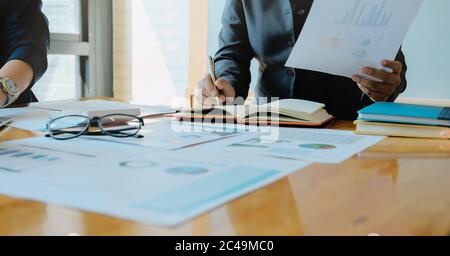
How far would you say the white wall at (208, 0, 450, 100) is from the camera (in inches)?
90.0

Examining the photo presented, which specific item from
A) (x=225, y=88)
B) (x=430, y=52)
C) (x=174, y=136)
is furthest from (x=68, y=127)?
(x=430, y=52)

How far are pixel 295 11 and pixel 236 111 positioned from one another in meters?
0.55

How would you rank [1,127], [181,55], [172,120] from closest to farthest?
[1,127] < [172,120] < [181,55]

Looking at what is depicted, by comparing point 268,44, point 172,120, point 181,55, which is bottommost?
point 181,55

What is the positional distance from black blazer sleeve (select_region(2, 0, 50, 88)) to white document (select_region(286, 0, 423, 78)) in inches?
33.0

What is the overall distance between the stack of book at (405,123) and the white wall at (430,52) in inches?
55.1

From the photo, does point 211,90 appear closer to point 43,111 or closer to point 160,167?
point 43,111

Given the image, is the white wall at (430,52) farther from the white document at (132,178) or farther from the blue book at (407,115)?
the white document at (132,178)

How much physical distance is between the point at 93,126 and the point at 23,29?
777 millimetres

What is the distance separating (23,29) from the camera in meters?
1.62

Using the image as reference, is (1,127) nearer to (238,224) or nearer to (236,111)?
(236,111)
